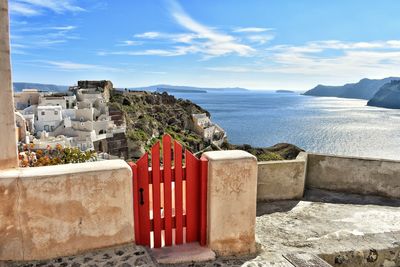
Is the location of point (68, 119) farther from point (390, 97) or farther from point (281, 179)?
point (390, 97)

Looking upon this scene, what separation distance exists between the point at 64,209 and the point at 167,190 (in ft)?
4.00

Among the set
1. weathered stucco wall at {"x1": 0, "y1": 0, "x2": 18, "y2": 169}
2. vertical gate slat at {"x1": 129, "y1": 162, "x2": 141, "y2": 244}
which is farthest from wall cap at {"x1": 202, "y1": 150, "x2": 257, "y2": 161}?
weathered stucco wall at {"x1": 0, "y1": 0, "x2": 18, "y2": 169}

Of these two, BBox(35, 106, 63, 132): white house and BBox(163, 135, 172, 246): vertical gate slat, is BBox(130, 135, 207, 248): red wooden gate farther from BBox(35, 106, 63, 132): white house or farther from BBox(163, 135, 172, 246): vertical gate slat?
BBox(35, 106, 63, 132): white house

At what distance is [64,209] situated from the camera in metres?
3.54

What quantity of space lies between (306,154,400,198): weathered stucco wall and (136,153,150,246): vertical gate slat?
4533 mm

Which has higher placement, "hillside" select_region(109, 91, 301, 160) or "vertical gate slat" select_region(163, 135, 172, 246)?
"vertical gate slat" select_region(163, 135, 172, 246)

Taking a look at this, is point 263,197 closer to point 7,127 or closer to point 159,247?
point 159,247

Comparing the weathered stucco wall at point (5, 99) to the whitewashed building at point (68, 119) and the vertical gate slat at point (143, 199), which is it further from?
the whitewashed building at point (68, 119)

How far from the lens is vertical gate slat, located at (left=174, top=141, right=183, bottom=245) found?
13.1 feet

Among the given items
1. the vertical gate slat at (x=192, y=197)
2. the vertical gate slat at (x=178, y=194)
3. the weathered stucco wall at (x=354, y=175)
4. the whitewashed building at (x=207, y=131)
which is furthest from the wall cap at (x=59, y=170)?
the whitewashed building at (x=207, y=131)

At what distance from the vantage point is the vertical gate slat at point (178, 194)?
4.00 meters

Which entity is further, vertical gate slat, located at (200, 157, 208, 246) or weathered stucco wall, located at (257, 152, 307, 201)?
weathered stucco wall, located at (257, 152, 307, 201)

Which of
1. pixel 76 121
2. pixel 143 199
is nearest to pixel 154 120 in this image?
pixel 76 121

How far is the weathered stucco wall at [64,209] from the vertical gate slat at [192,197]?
2.51 ft
